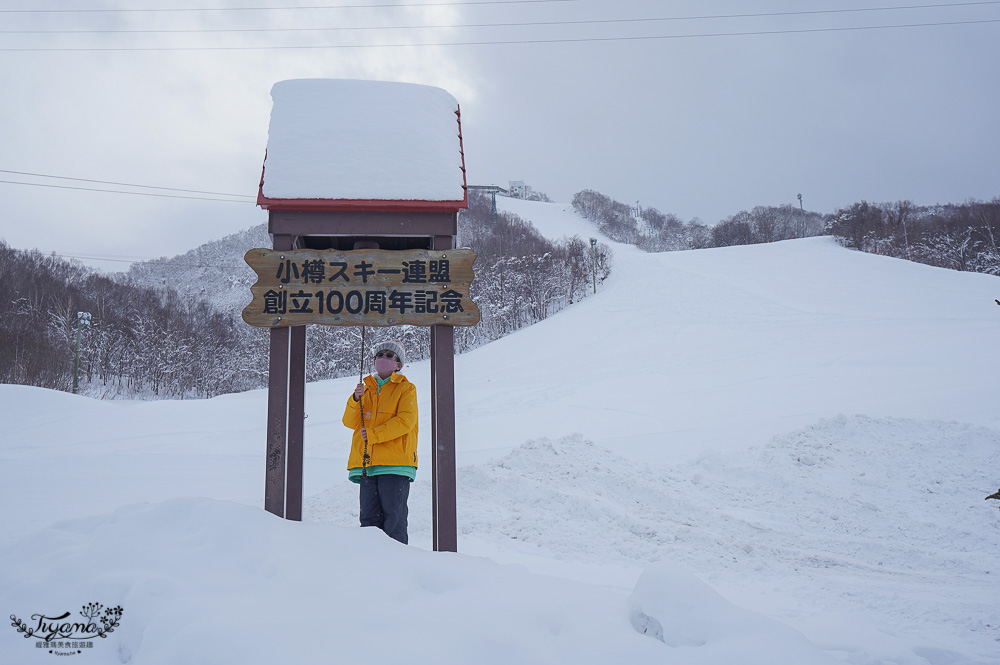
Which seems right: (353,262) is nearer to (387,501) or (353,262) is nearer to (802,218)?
(387,501)

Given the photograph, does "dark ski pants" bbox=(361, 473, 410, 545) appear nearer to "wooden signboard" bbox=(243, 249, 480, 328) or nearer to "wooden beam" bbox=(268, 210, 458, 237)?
"wooden signboard" bbox=(243, 249, 480, 328)

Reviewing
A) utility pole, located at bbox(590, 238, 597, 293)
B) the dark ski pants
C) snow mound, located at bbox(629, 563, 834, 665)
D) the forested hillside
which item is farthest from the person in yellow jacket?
utility pole, located at bbox(590, 238, 597, 293)

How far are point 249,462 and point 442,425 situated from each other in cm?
609

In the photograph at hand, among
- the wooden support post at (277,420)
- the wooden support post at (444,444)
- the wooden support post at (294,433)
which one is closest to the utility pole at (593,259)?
the wooden support post at (444,444)

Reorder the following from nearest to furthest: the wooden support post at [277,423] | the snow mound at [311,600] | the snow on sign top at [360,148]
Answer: the snow mound at [311,600] → the wooden support post at [277,423] → the snow on sign top at [360,148]

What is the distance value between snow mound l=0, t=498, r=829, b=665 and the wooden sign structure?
733mm

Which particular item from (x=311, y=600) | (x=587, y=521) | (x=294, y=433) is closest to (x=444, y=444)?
(x=294, y=433)

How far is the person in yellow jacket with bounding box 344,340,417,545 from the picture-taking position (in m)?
3.59

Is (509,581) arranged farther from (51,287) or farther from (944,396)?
(51,287)

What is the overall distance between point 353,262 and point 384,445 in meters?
1.26

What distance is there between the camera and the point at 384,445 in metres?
3.63

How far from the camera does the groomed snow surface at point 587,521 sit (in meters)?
2.23

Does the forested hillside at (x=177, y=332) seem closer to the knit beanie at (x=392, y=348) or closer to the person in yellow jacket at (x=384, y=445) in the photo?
the knit beanie at (x=392, y=348)

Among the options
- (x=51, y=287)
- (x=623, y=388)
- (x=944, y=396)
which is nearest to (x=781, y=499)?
(x=944, y=396)
